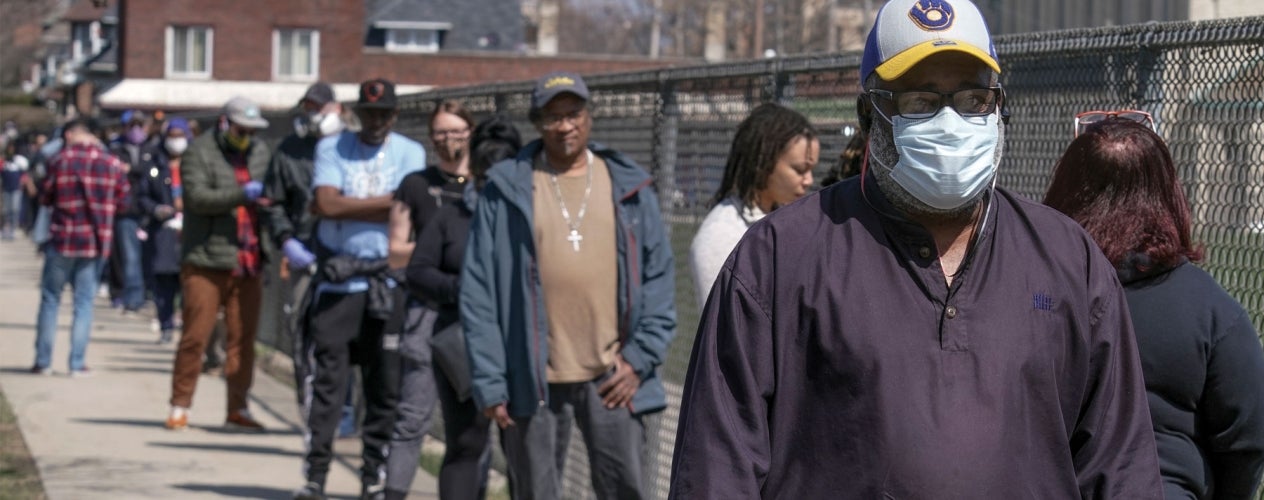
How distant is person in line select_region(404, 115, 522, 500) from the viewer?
661 cm

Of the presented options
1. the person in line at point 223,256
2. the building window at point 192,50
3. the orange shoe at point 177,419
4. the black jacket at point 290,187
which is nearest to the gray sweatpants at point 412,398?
the black jacket at point 290,187

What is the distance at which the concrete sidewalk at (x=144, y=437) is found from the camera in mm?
9102

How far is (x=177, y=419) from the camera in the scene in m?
11.0

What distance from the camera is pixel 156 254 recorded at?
50.8 ft

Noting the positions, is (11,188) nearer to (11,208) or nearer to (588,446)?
(11,208)

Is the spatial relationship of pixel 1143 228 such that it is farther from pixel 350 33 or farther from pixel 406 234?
pixel 350 33

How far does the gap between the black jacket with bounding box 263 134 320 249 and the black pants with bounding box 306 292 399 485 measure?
1.34 m

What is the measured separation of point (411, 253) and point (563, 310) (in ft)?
4.74

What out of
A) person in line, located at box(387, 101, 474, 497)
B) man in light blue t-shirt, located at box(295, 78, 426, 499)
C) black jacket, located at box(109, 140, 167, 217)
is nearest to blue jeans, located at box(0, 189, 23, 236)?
black jacket, located at box(109, 140, 167, 217)

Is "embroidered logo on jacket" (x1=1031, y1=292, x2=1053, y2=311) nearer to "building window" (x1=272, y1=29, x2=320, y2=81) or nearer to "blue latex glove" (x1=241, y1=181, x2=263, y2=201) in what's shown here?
"blue latex glove" (x1=241, y1=181, x2=263, y2=201)

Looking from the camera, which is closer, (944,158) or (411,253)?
(944,158)

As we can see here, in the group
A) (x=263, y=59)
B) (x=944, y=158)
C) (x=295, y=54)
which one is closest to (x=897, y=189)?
(x=944, y=158)

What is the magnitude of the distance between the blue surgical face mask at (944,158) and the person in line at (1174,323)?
81 centimetres

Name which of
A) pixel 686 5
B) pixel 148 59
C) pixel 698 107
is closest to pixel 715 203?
pixel 698 107
